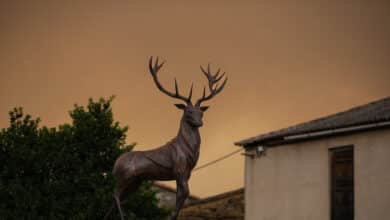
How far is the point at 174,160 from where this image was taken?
10.8 meters

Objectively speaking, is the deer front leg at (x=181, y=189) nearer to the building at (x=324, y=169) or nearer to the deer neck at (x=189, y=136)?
the deer neck at (x=189, y=136)

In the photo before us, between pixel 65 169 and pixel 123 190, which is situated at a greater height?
pixel 65 169

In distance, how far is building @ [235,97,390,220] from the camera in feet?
58.8

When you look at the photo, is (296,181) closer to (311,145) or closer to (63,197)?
(311,145)

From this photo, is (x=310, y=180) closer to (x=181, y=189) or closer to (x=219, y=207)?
(x=219, y=207)

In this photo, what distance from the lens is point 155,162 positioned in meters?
10.9

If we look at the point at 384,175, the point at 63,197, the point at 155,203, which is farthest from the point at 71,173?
the point at 384,175

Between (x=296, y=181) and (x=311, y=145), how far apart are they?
1096 mm

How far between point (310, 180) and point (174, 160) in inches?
385

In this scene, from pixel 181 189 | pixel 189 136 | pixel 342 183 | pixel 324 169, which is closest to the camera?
pixel 181 189

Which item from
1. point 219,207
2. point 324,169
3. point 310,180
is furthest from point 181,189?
point 219,207

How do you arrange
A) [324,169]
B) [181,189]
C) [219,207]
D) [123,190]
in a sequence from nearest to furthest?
1. [181,189]
2. [123,190]
3. [324,169]
4. [219,207]

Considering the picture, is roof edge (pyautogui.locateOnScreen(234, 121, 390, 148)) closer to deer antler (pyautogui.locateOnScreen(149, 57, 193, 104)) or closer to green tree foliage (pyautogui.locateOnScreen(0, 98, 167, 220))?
green tree foliage (pyautogui.locateOnScreen(0, 98, 167, 220))

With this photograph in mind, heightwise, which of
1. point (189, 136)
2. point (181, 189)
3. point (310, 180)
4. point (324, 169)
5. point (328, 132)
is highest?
point (328, 132)
